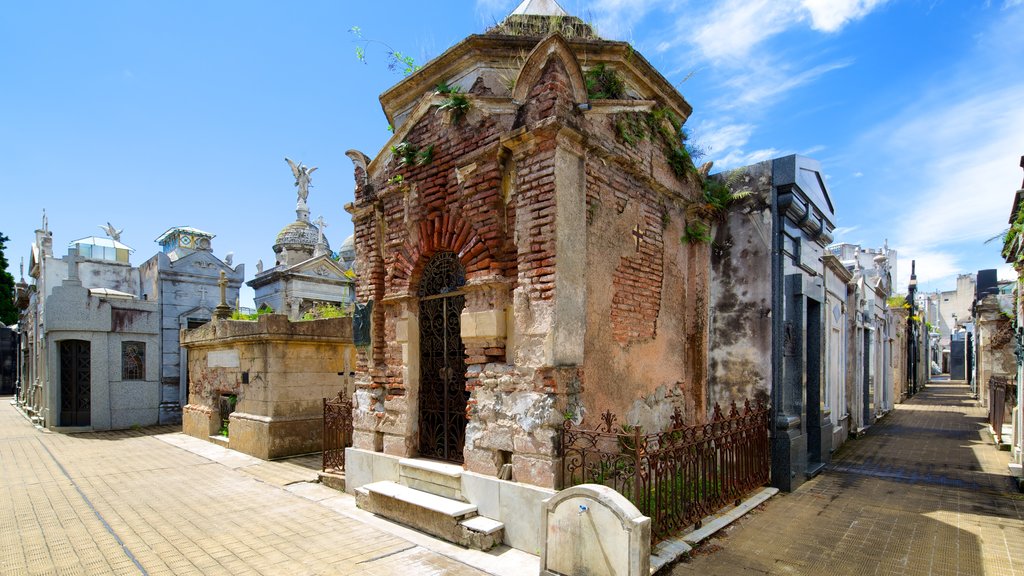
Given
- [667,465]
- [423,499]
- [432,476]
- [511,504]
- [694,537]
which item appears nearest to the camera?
[667,465]

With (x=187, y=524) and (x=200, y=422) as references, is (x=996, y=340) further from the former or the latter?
(x=200, y=422)

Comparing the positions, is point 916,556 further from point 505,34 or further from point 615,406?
point 505,34

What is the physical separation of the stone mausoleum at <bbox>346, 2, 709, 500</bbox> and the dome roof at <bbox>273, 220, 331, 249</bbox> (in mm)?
15075

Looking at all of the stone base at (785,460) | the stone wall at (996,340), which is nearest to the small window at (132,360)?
the stone base at (785,460)

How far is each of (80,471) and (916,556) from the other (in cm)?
1266

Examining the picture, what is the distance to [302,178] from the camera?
74.5ft

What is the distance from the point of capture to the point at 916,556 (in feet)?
16.2

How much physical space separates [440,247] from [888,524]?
20.1ft

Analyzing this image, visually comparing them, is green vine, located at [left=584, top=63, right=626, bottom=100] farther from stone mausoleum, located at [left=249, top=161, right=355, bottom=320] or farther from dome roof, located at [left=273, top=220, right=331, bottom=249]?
dome roof, located at [left=273, top=220, right=331, bottom=249]

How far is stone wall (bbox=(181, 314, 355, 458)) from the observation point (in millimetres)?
10289

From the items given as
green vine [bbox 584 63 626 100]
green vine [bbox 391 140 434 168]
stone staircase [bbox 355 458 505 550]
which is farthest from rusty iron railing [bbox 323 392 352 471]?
green vine [bbox 584 63 626 100]

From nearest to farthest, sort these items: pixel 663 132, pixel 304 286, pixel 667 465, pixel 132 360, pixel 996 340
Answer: pixel 667 465, pixel 663 132, pixel 996 340, pixel 132 360, pixel 304 286

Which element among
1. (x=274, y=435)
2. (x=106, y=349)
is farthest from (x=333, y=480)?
(x=106, y=349)

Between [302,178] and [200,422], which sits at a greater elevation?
[302,178]
